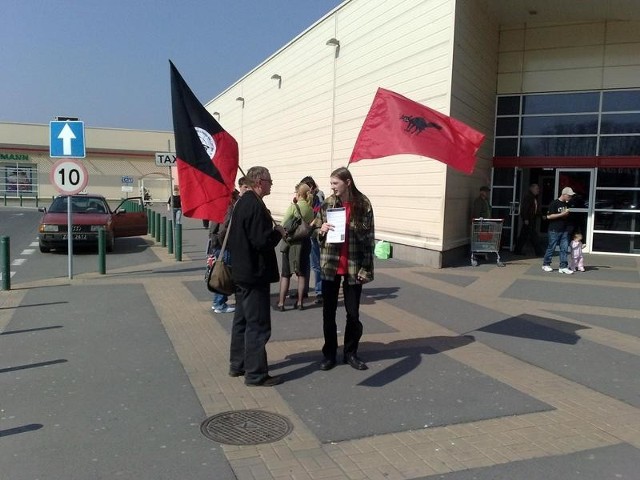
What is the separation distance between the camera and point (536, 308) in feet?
28.1

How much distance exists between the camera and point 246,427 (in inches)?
166

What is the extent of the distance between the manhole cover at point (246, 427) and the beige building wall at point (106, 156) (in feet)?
146

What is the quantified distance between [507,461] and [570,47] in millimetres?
13937

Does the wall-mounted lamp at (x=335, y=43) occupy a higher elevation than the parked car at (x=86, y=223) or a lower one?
higher

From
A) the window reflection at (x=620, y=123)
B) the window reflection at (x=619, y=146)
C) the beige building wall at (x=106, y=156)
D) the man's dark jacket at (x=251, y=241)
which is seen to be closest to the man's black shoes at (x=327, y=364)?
the man's dark jacket at (x=251, y=241)

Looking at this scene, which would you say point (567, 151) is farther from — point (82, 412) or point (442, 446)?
point (82, 412)

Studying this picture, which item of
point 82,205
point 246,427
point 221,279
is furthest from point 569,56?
point 246,427

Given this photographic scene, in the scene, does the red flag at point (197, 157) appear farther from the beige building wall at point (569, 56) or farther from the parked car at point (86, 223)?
the beige building wall at point (569, 56)

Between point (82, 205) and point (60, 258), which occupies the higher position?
point (82, 205)

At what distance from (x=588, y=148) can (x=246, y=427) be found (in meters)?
13.7

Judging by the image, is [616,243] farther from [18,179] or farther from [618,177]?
[18,179]

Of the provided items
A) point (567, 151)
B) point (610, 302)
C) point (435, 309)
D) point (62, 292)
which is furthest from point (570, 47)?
point (62, 292)

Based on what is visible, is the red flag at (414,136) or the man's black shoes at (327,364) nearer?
the man's black shoes at (327,364)

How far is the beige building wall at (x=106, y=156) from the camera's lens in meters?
47.0
